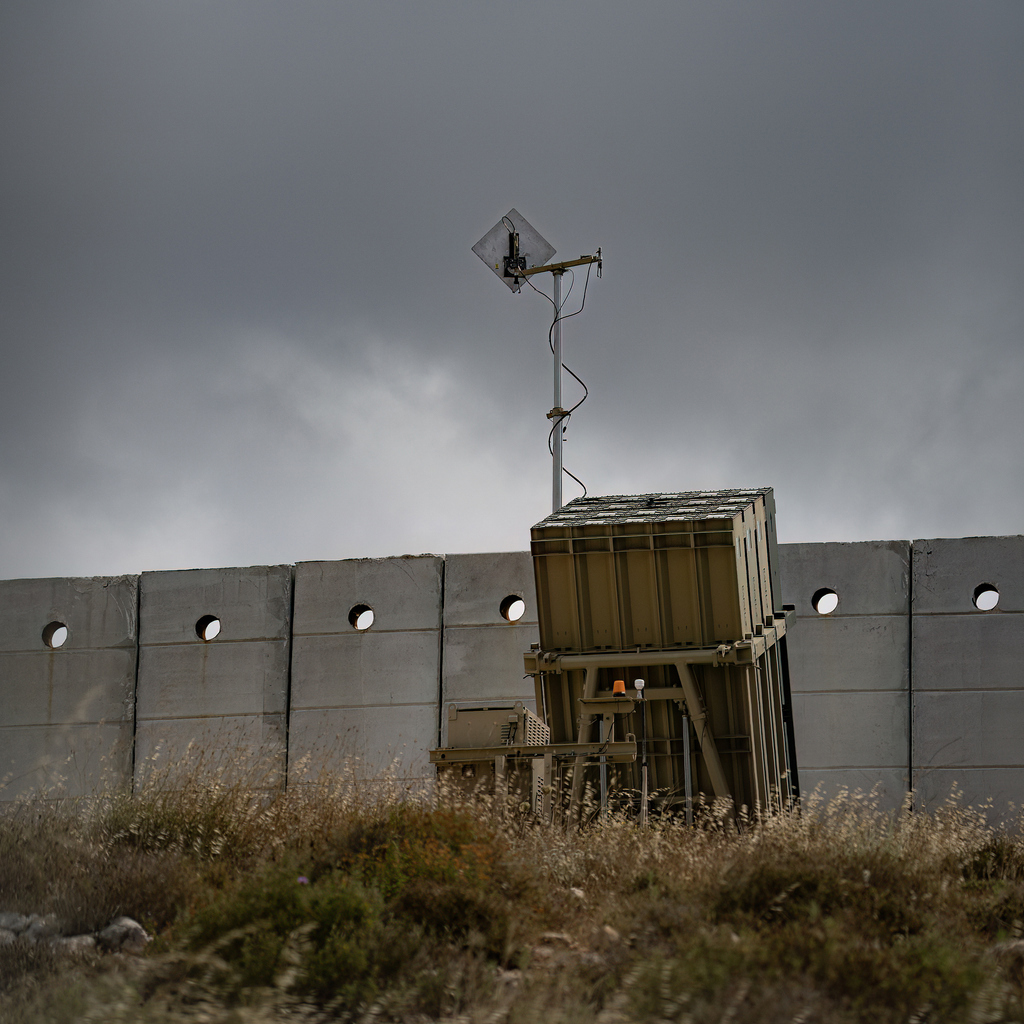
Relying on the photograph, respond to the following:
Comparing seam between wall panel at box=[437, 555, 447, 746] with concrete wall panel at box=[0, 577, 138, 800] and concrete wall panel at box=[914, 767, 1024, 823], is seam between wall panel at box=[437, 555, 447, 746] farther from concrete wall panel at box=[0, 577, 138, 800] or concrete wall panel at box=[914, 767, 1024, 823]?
concrete wall panel at box=[914, 767, 1024, 823]

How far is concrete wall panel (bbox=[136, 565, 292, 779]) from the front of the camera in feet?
47.2

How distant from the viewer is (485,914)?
5684 mm

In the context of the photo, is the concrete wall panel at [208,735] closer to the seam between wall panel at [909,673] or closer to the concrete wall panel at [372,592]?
the concrete wall panel at [372,592]

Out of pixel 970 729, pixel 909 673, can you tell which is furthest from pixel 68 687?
pixel 970 729

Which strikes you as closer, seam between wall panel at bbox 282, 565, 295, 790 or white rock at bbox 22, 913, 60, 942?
white rock at bbox 22, 913, 60, 942

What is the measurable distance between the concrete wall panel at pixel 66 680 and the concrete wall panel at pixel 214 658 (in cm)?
28

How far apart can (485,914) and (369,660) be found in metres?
8.79

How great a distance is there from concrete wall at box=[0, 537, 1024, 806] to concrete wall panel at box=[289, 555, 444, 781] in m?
0.02

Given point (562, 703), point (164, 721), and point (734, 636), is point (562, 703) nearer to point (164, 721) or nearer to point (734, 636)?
point (734, 636)

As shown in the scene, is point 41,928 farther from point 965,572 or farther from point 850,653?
point 965,572

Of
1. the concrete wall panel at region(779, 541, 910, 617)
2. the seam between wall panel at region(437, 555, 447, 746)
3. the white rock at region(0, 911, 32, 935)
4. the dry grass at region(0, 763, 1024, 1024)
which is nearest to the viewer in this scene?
the dry grass at region(0, 763, 1024, 1024)

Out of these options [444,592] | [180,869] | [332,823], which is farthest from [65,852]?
[444,592]

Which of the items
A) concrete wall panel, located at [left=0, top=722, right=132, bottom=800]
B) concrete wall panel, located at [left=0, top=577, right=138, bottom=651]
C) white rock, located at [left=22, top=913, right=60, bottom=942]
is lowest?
white rock, located at [left=22, top=913, right=60, bottom=942]

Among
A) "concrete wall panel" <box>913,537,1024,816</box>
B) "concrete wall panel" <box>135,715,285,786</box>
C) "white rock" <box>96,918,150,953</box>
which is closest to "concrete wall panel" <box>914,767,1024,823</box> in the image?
"concrete wall panel" <box>913,537,1024,816</box>
